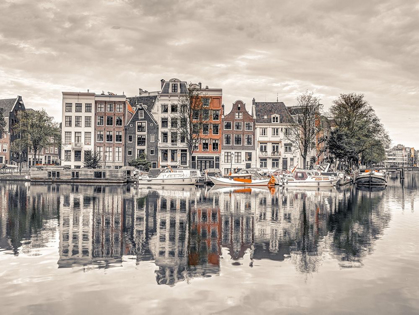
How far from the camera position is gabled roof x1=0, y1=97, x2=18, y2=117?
10350cm

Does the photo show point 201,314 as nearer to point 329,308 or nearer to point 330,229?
point 329,308


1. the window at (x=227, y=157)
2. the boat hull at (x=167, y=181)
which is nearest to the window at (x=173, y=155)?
the window at (x=227, y=157)

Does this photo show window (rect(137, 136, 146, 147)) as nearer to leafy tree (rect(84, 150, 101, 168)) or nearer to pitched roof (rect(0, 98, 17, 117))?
leafy tree (rect(84, 150, 101, 168))

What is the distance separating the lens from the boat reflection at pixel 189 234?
1412cm

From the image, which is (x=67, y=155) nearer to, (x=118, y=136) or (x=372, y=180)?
(x=118, y=136)

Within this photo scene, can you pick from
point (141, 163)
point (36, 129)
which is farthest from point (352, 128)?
point (36, 129)

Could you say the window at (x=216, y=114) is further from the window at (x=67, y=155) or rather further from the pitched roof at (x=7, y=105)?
the pitched roof at (x=7, y=105)

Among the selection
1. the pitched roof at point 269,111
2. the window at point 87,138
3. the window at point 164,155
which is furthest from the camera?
the pitched roof at point 269,111

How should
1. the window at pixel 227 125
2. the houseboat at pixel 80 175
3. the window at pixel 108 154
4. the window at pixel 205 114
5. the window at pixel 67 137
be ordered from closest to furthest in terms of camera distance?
the houseboat at pixel 80 175, the window at pixel 205 114, the window at pixel 108 154, the window at pixel 67 137, the window at pixel 227 125

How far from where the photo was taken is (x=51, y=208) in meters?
29.0

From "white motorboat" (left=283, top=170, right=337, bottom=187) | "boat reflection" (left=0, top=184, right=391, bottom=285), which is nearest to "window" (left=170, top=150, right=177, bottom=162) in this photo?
"white motorboat" (left=283, top=170, right=337, bottom=187)

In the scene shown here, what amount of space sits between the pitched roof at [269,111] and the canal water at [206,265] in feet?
198

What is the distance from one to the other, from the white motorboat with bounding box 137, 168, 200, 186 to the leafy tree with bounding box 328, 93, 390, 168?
31859 millimetres

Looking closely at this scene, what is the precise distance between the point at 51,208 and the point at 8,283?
18530 millimetres
